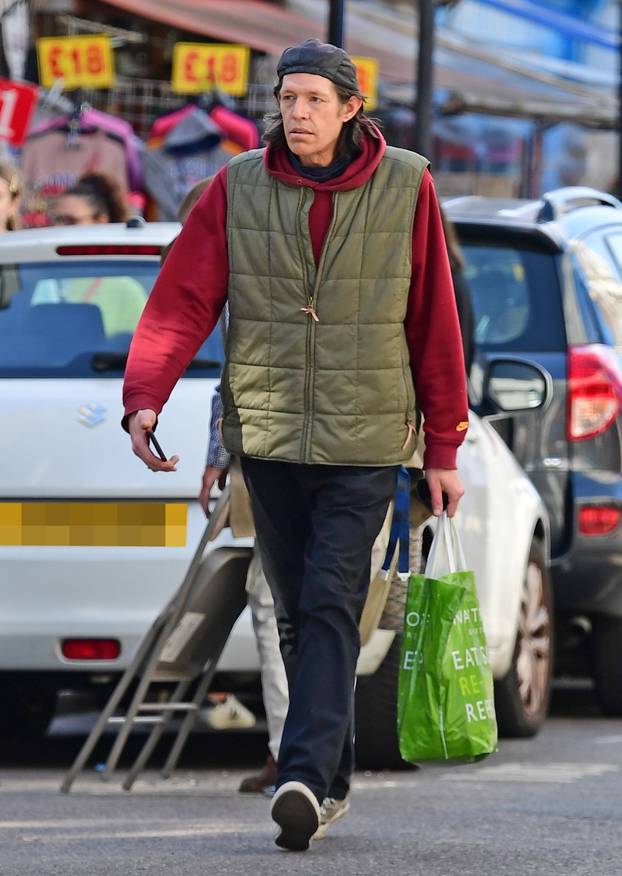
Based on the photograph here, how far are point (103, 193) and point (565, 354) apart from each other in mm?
3105

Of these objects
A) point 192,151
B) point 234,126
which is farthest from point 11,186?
point 234,126

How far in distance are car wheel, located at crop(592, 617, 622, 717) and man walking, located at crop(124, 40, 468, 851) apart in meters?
4.05

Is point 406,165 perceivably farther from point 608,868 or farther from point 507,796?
point 507,796

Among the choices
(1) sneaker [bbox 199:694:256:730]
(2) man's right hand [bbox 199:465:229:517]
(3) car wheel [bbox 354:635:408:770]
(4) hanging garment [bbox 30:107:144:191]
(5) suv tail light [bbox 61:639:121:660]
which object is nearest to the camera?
(2) man's right hand [bbox 199:465:229:517]

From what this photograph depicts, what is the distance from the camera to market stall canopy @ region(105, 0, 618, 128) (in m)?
18.9

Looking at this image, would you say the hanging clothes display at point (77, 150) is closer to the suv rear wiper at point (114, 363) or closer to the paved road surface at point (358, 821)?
the paved road surface at point (358, 821)

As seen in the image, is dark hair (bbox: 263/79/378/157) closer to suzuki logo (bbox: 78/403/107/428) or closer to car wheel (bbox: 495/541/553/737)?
suzuki logo (bbox: 78/403/107/428)

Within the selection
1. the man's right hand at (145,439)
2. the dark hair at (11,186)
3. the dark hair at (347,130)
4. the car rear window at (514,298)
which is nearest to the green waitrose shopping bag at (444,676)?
the man's right hand at (145,439)

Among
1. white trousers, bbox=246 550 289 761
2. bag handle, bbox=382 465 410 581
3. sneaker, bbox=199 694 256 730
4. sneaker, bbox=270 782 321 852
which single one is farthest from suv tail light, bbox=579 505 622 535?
sneaker, bbox=270 782 321 852

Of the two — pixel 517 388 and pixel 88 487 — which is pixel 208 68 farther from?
pixel 88 487

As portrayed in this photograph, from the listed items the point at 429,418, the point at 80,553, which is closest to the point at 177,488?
the point at 80,553

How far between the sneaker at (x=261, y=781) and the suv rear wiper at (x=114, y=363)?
3.91 ft

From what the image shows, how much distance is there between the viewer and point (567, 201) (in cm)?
916

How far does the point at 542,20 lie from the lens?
969 inches
